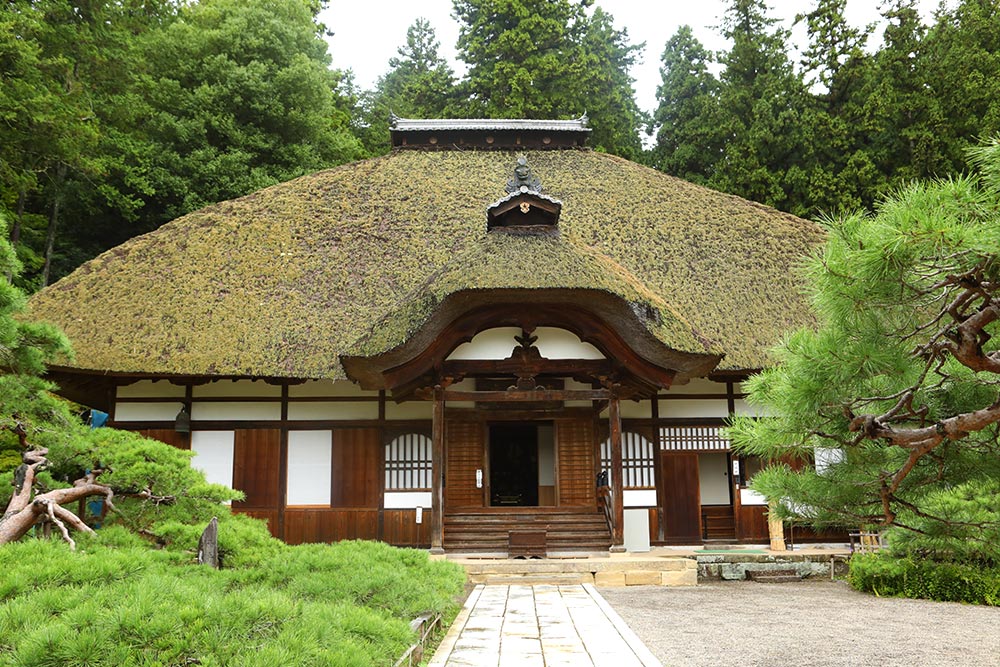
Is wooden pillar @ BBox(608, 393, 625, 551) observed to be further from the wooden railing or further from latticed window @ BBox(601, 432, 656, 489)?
latticed window @ BBox(601, 432, 656, 489)

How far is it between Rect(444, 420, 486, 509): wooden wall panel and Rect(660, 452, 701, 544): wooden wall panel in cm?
288

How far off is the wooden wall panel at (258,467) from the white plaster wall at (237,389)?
0.55 metres

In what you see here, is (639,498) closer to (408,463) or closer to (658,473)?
(658,473)

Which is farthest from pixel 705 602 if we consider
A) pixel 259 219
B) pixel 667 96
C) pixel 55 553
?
pixel 667 96

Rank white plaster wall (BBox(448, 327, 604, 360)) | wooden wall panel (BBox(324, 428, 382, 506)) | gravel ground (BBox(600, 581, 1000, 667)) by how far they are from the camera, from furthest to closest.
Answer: wooden wall panel (BBox(324, 428, 382, 506)) → white plaster wall (BBox(448, 327, 604, 360)) → gravel ground (BBox(600, 581, 1000, 667))

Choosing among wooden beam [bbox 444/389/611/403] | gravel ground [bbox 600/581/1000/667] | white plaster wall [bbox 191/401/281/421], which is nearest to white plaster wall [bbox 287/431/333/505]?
white plaster wall [bbox 191/401/281/421]

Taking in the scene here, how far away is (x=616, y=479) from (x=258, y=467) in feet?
17.7

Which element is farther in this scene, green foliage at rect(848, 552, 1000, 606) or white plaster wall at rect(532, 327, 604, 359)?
white plaster wall at rect(532, 327, 604, 359)

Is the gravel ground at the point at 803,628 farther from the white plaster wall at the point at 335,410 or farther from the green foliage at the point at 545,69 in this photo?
the green foliage at the point at 545,69

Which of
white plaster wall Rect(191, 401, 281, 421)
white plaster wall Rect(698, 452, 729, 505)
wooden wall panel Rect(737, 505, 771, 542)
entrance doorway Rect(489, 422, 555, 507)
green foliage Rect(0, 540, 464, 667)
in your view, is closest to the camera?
green foliage Rect(0, 540, 464, 667)

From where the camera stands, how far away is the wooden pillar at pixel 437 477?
10078 millimetres

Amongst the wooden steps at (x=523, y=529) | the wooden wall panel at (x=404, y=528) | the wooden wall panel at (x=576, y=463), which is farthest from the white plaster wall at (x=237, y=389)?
the wooden wall panel at (x=576, y=463)

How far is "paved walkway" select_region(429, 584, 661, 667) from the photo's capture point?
15.8ft

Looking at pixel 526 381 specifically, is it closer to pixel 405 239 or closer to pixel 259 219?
pixel 405 239
